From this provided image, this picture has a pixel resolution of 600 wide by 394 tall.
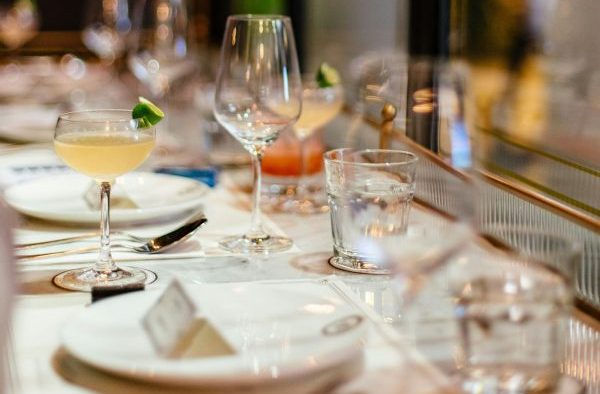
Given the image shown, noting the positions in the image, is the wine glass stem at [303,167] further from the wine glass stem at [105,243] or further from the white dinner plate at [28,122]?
the white dinner plate at [28,122]

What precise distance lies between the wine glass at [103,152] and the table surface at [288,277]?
2.1 inches

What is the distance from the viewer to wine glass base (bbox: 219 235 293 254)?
1528mm

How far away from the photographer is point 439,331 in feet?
3.67

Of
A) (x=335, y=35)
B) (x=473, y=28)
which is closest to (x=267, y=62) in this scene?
(x=473, y=28)

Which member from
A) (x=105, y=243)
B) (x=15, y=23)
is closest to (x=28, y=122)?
(x=105, y=243)

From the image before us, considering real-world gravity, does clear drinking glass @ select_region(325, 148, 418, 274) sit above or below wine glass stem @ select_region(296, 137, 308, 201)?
above

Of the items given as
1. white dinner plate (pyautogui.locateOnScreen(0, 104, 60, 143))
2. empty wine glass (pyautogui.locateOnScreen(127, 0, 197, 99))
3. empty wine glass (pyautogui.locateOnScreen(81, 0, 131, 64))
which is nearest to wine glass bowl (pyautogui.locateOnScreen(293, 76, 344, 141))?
white dinner plate (pyautogui.locateOnScreen(0, 104, 60, 143))

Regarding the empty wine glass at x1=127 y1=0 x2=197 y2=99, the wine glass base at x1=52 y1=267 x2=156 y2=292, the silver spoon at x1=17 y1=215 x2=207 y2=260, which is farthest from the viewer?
the empty wine glass at x1=127 y1=0 x2=197 y2=99

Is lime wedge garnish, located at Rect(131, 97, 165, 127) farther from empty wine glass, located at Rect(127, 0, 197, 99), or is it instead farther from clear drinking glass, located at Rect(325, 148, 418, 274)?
empty wine glass, located at Rect(127, 0, 197, 99)

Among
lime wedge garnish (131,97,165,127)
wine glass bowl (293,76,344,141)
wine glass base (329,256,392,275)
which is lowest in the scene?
wine glass base (329,256,392,275)

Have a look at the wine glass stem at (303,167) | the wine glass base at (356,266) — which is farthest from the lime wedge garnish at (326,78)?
the wine glass base at (356,266)

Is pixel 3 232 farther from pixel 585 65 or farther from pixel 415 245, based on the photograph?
pixel 585 65

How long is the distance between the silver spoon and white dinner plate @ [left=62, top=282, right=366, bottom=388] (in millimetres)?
328

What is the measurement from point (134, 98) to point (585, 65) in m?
1.70
